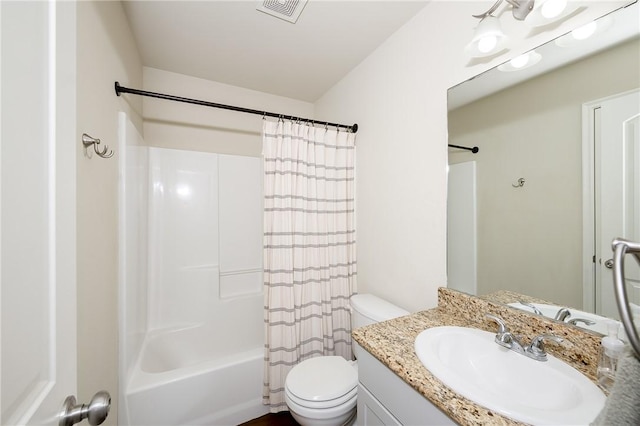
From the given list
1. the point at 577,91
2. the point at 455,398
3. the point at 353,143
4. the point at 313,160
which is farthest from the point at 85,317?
the point at 577,91

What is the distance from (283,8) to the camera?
4.47 feet

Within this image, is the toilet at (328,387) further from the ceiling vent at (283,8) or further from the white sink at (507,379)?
the ceiling vent at (283,8)

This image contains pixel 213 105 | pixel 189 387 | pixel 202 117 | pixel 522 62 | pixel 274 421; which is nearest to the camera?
pixel 522 62

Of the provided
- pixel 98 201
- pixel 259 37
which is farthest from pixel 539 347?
pixel 259 37

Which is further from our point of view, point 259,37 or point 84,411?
point 259,37

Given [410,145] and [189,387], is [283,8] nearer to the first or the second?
[410,145]

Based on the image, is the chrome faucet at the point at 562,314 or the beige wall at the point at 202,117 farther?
the beige wall at the point at 202,117

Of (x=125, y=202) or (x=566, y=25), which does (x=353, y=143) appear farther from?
(x=125, y=202)

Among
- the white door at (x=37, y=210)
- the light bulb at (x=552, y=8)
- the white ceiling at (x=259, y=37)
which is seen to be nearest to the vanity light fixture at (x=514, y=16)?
the light bulb at (x=552, y=8)

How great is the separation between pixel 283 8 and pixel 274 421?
2.51 metres

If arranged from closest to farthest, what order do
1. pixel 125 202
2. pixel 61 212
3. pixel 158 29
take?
pixel 61 212, pixel 125 202, pixel 158 29

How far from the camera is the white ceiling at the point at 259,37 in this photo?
4.53ft

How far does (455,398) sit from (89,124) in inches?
61.3

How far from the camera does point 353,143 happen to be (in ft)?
6.38
